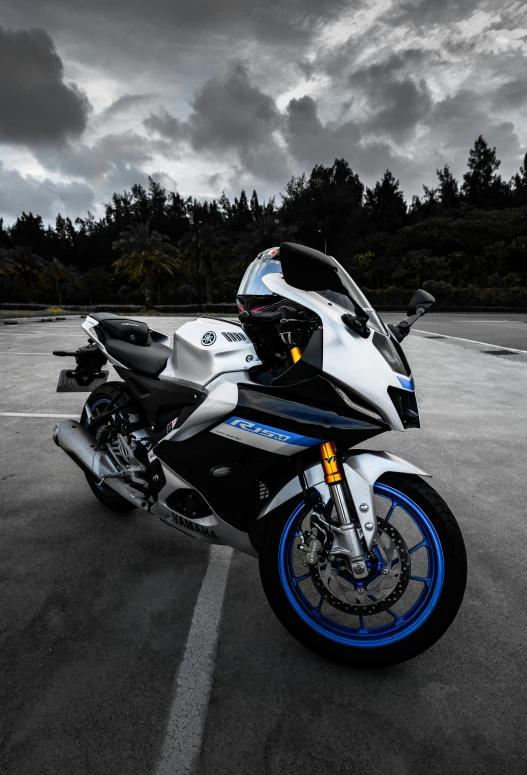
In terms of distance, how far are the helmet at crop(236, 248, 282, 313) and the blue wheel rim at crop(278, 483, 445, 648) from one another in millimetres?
831

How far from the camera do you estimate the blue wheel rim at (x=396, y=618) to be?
5.76 feet

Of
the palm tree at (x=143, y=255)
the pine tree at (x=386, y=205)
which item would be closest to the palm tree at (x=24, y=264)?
the palm tree at (x=143, y=255)

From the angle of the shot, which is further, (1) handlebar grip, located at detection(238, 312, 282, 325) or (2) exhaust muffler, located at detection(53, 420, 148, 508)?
(2) exhaust muffler, located at detection(53, 420, 148, 508)

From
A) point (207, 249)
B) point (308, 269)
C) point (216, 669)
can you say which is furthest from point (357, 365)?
point (207, 249)

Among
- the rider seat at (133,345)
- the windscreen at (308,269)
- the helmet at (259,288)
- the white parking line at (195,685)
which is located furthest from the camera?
the rider seat at (133,345)

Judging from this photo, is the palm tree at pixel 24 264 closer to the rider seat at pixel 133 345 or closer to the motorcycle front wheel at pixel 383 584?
the rider seat at pixel 133 345

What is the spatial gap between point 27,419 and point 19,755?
3.88 metres

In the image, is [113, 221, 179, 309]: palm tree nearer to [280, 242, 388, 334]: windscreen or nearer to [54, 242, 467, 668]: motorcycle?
[54, 242, 467, 668]: motorcycle

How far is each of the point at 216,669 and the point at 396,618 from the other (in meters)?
0.70

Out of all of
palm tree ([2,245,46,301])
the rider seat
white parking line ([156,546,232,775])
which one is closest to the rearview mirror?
the rider seat

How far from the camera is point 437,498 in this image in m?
1.78

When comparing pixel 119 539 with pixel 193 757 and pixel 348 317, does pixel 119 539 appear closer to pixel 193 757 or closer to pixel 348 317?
pixel 193 757

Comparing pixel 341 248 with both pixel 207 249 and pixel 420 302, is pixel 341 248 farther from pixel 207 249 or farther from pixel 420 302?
pixel 420 302

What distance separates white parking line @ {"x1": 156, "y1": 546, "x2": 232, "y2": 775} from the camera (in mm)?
1483
